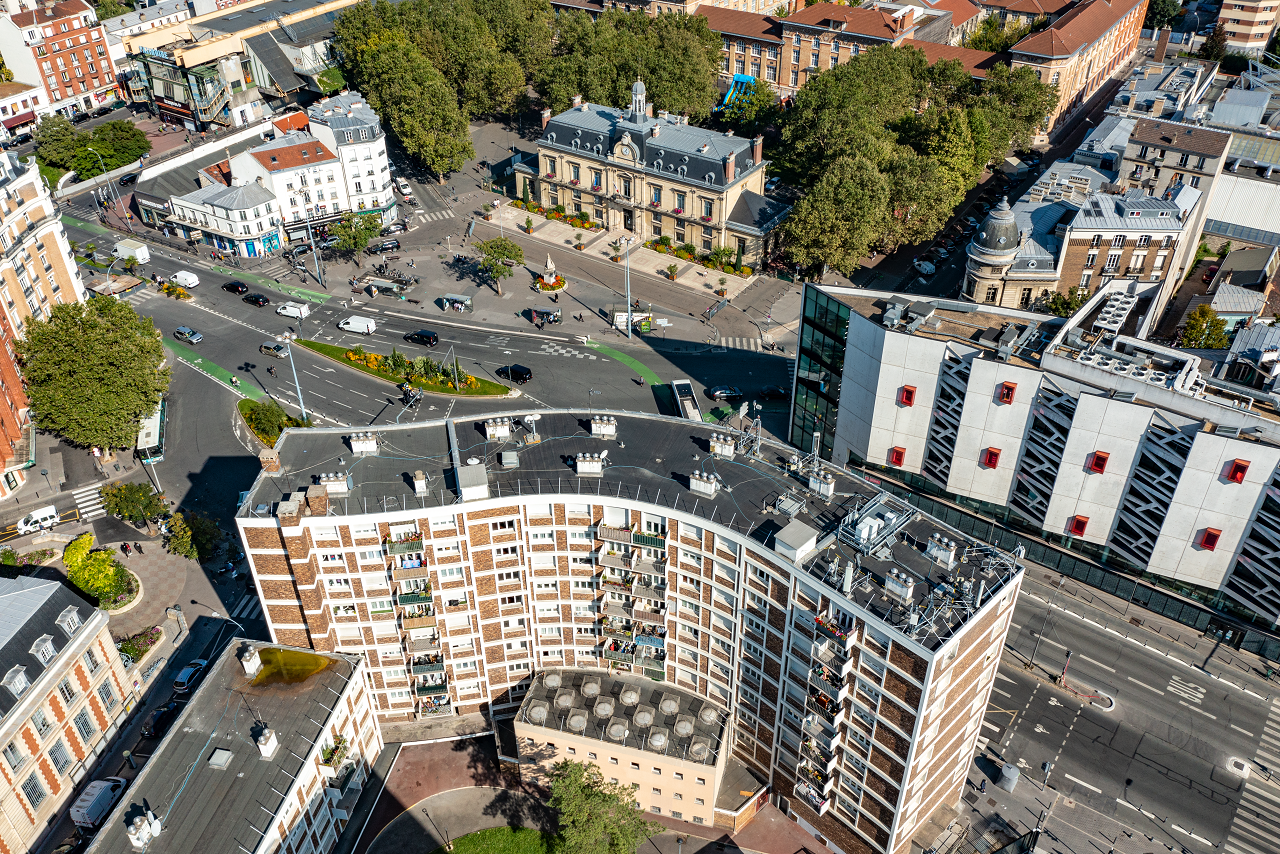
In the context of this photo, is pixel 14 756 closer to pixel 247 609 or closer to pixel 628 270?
pixel 247 609

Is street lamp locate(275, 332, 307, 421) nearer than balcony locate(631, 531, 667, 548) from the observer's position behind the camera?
No

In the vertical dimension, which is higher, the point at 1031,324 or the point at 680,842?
the point at 1031,324

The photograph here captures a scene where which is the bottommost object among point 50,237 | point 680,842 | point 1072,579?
point 680,842

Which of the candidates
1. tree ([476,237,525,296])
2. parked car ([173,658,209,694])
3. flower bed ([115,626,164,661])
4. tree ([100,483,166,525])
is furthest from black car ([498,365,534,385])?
parked car ([173,658,209,694])

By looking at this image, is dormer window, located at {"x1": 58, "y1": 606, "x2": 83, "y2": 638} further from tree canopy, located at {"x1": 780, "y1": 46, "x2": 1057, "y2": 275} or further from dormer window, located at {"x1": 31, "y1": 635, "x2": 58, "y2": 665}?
tree canopy, located at {"x1": 780, "y1": 46, "x2": 1057, "y2": 275}

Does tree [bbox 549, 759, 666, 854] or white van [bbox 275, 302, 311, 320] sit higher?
white van [bbox 275, 302, 311, 320]

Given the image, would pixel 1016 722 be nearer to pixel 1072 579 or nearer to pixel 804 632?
pixel 1072 579

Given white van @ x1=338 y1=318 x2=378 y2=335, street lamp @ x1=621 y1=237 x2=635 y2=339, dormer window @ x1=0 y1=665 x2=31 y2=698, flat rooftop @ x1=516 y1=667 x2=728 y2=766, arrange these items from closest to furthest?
dormer window @ x1=0 y1=665 x2=31 y2=698 → flat rooftop @ x1=516 y1=667 x2=728 y2=766 → white van @ x1=338 y1=318 x2=378 y2=335 → street lamp @ x1=621 y1=237 x2=635 y2=339

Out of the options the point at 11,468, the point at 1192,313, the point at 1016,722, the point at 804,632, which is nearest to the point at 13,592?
the point at 11,468
